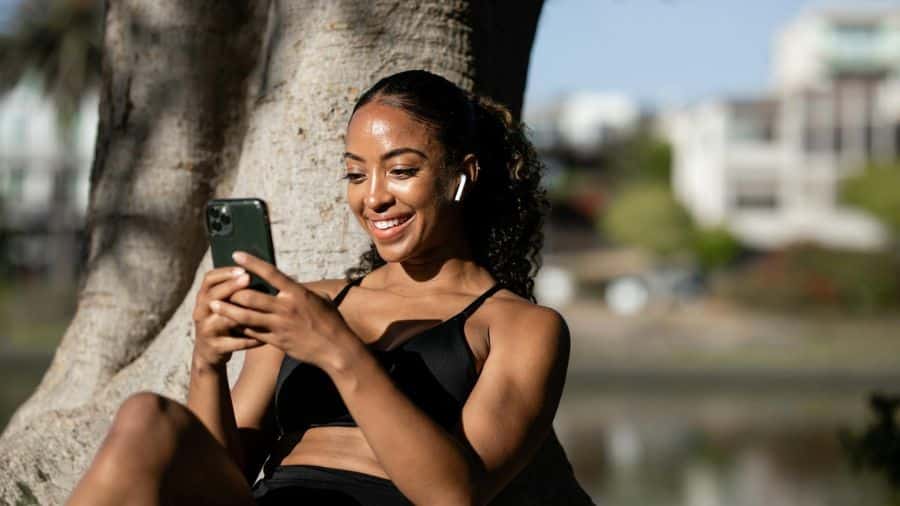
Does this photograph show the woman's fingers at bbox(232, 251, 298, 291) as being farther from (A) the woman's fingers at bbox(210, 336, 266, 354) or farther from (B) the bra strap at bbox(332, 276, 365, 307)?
(B) the bra strap at bbox(332, 276, 365, 307)

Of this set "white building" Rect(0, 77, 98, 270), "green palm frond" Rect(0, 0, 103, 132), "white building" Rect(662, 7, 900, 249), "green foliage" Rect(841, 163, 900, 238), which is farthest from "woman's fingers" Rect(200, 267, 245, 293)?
"white building" Rect(662, 7, 900, 249)

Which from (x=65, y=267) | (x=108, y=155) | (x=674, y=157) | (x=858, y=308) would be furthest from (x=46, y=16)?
(x=674, y=157)

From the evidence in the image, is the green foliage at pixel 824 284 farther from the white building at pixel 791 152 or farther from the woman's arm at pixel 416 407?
the woman's arm at pixel 416 407

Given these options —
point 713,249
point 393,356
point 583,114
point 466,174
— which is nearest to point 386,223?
point 466,174

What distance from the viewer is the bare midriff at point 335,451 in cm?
289

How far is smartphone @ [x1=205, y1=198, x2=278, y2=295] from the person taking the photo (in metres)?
2.65

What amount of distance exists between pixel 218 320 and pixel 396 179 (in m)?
0.64

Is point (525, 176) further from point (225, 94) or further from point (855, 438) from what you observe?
point (855, 438)

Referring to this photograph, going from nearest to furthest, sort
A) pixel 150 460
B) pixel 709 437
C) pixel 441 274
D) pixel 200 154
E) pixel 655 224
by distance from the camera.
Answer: pixel 150 460, pixel 441 274, pixel 200 154, pixel 709 437, pixel 655 224

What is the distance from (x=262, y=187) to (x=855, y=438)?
9.61ft

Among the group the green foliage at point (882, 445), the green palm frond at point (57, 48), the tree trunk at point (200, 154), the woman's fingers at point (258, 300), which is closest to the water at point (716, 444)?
the green foliage at point (882, 445)

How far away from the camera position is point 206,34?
461 cm

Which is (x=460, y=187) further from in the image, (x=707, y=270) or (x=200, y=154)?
(x=707, y=270)

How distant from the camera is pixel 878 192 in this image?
45.2 m
